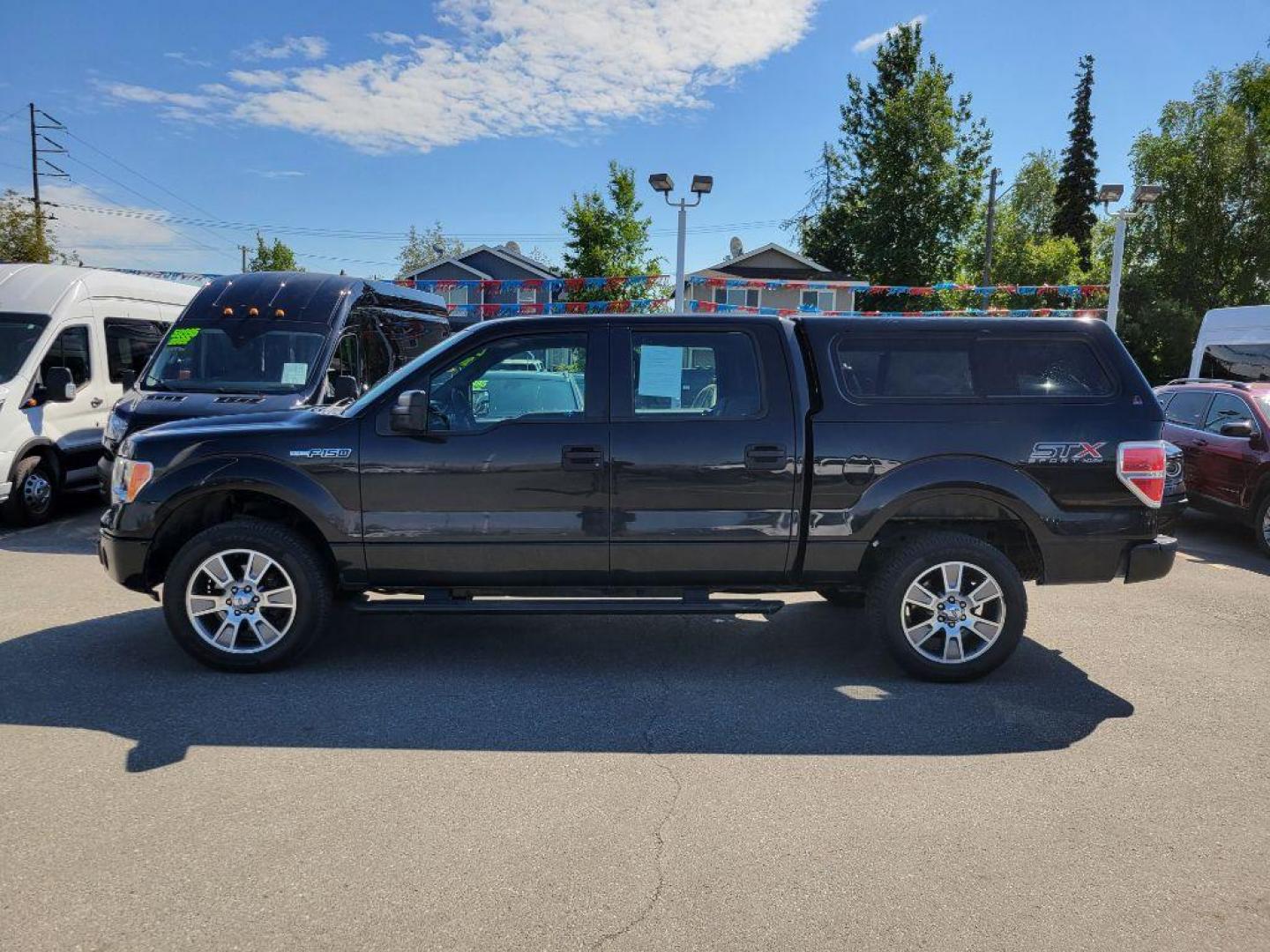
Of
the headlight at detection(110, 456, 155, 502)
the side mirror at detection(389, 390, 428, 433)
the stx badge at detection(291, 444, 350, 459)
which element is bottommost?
the headlight at detection(110, 456, 155, 502)

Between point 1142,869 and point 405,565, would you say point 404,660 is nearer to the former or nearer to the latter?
point 405,565

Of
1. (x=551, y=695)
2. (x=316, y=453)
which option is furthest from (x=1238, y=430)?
(x=316, y=453)

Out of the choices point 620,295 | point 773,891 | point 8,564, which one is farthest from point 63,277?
point 620,295

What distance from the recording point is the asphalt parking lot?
9.04 feet

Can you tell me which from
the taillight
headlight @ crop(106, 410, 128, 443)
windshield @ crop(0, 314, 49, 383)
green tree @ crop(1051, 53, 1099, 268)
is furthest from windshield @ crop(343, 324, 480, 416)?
green tree @ crop(1051, 53, 1099, 268)

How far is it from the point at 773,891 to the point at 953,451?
2.63 m

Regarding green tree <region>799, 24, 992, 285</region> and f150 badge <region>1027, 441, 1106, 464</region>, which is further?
green tree <region>799, 24, 992, 285</region>

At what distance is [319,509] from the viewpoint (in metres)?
4.75

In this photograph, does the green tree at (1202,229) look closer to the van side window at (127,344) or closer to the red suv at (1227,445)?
the red suv at (1227,445)

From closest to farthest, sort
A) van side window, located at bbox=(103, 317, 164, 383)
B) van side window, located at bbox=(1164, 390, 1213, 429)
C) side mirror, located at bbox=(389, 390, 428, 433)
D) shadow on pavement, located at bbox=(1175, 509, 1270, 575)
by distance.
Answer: side mirror, located at bbox=(389, 390, 428, 433), shadow on pavement, located at bbox=(1175, 509, 1270, 575), van side window, located at bbox=(1164, 390, 1213, 429), van side window, located at bbox=(103, 317, 164, 383)

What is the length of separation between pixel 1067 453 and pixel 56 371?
8895 mm

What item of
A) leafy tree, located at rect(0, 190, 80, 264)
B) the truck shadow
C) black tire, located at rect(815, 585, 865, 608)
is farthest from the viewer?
leafy tree, located at rect(0, 190, 80, 264)

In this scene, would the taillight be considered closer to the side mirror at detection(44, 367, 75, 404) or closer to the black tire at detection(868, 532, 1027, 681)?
the black tire at detection(868, 532, 1027, 681)

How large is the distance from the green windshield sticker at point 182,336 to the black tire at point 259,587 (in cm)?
448
